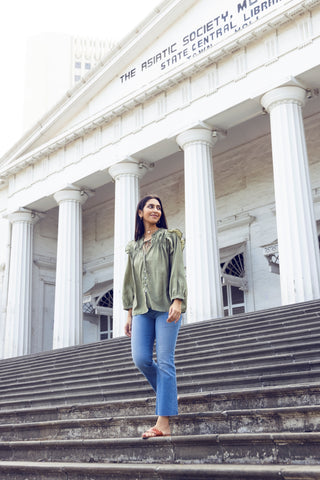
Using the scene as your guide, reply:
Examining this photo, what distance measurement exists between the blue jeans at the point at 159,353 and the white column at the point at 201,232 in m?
10.4

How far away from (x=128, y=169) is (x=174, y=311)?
14.2 meters

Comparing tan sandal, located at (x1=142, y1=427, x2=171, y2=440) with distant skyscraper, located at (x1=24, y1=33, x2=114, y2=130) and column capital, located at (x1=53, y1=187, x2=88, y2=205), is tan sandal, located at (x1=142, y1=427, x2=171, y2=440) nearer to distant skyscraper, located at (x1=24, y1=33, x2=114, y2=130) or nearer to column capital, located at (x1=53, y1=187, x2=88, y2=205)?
column capital, located at (x1=53, y1=187, x2=88, y2=205)

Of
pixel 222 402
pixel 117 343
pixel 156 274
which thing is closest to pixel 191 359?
pixel 222 402

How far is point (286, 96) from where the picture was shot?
46.9ft

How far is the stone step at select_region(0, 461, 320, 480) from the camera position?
3334 millimetres

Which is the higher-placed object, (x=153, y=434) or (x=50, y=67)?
(x=50, y=67)

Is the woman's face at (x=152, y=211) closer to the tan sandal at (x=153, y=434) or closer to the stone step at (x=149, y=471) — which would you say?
the tan sandal at (x=153, y=434)

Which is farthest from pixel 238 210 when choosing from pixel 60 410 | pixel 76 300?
pixel 60 410

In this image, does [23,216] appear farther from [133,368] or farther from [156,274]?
[156,274]

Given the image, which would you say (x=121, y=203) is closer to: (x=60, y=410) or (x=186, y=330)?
(x=186, y=330)

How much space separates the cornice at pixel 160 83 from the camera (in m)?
14.3

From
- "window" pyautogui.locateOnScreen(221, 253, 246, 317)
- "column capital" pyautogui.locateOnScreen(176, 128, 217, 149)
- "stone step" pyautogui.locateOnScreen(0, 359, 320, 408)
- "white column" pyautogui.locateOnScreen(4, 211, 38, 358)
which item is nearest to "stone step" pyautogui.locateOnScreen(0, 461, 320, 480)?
"stone step" pyautogui.locateOnScreen(0, 359, 320, 408)

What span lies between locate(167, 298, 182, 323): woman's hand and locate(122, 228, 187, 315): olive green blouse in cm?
4

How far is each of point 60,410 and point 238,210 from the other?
48.4ft
